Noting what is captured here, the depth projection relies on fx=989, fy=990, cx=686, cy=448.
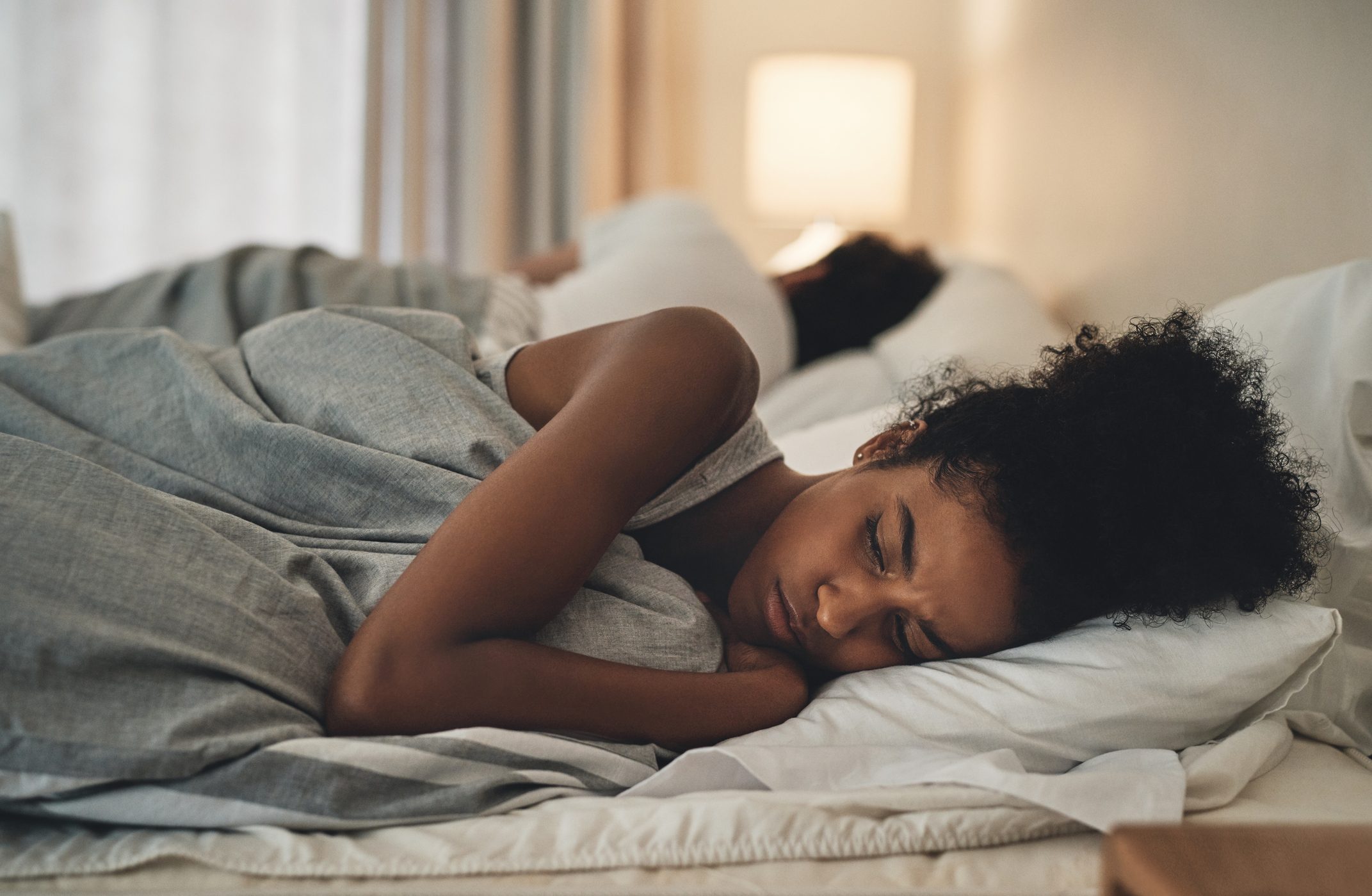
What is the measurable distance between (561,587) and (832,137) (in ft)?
6.85

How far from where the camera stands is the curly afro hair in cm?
76

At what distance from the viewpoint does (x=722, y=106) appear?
3.01 meters

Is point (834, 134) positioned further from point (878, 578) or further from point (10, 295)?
point (878, 578)

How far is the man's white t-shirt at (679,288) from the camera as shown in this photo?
1.60 meters

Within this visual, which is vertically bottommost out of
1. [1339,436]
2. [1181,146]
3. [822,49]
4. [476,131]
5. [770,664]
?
[770,664]

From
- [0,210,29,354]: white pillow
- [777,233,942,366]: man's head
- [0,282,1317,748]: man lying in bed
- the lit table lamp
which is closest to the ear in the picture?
[0,282,1317,748]: man lying in bed

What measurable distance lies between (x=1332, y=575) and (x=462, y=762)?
2.49 feet

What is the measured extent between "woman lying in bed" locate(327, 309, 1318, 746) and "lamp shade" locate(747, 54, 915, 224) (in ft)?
5.83

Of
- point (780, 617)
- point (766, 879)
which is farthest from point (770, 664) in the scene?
point (766, 879)

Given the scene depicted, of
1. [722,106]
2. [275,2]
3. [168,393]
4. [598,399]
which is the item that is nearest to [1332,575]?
[598,399]

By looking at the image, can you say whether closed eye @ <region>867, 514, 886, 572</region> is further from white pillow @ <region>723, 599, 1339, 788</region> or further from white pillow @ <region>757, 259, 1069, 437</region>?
white pillow @ <region>757, 259, 1069, 437</region>

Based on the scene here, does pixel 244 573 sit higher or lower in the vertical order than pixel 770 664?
higher

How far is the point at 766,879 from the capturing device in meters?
0.61

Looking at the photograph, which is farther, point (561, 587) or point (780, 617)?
point (780, 617)
